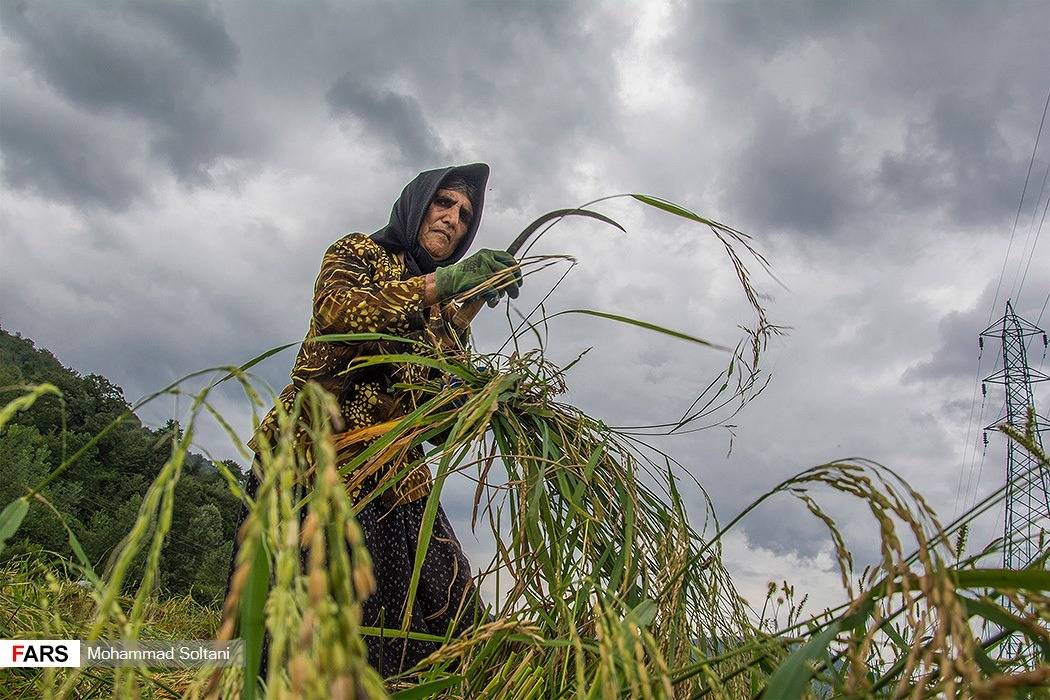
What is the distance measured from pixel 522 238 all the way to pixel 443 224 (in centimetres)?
79

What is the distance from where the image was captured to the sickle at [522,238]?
1404 millimetres

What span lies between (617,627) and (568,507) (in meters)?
0.71

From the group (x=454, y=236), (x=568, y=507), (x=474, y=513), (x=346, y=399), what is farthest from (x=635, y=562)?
(x=454, y=236)

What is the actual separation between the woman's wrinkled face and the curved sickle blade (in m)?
0.65

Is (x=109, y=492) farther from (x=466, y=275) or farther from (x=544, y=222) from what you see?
(x=544, y=222)

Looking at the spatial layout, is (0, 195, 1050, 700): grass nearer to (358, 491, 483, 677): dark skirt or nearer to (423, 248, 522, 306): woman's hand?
(423, 248, 522, 306): woman's hand

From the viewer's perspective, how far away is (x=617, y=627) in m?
0.45

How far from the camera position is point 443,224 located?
2775 mm

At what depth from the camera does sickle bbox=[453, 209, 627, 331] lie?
140 cm

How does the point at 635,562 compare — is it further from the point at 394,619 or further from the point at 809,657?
the point at 394,619

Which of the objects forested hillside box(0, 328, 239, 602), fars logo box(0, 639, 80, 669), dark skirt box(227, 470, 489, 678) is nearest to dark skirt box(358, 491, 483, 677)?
dark skirt box(227, 470, 489, 678)

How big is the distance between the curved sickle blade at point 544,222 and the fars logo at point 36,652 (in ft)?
2.95

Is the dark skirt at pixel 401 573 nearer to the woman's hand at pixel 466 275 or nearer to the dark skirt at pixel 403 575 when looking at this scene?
the dark skirt at pixel 403 575

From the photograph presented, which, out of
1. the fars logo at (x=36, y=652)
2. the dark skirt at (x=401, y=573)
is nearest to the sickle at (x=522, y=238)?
the dark skirt at (x=401, y=573)
